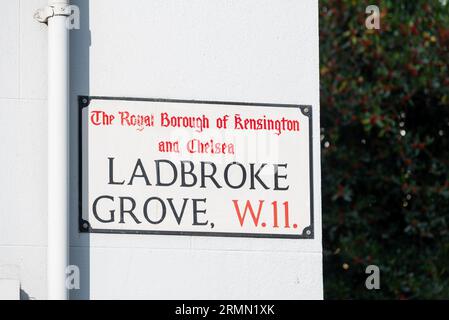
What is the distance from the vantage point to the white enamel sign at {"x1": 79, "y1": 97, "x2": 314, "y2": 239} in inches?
224

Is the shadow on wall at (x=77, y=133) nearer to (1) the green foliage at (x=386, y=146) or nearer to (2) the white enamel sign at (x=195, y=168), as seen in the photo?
(2) the white enamel sign at (x=195, y=168)

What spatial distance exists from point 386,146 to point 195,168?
23.1 ft

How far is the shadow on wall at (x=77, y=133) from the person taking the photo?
5.59 m

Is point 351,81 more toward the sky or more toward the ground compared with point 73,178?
more toward the sky

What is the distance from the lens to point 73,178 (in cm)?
566

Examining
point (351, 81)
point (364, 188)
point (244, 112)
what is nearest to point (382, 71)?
point (351, 81)

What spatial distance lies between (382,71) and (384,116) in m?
0.47
